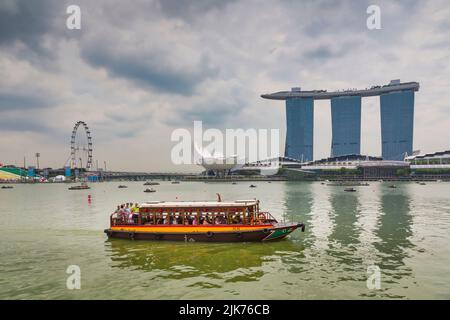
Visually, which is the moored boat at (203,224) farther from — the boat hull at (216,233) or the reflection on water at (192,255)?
the reflection on water at (192,255)

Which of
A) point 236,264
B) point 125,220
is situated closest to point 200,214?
point 236,264

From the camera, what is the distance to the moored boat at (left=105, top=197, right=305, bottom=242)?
24141mm

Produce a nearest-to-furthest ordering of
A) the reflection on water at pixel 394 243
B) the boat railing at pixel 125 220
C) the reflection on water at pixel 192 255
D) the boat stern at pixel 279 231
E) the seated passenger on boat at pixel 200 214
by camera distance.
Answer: the reflection on water at pixel 394 243 → the reflection on water at pixel 192 255 → the boat stern at pixel 279 231 → the seated passenger on boat at pixel 200 214 → the boat railing at pixel 125 220

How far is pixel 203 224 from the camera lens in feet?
81.0

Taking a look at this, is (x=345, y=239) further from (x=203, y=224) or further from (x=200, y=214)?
(x=200, y=214)

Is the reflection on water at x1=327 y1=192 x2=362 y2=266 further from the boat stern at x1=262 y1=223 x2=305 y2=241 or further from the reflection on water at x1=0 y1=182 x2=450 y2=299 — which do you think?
the boat stern at x1=262 y1=223 x2=305 y2=241

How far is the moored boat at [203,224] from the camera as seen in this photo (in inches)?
950

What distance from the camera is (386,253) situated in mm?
21656

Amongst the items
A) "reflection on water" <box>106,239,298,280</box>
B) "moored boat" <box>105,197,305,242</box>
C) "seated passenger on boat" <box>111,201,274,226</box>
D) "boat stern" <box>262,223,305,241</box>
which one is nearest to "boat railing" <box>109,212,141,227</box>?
"moored boat" <box>105,197,305,242</box>

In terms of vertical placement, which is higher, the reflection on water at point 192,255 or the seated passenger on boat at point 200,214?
the seated passenger on boat at point 200,214

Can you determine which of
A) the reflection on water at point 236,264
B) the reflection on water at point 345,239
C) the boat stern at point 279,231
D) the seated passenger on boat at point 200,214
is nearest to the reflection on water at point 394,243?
the reflection on water at point 236,264
